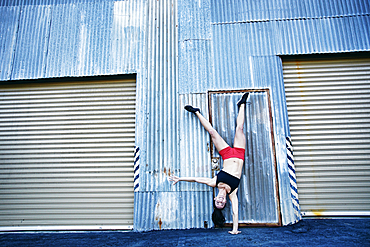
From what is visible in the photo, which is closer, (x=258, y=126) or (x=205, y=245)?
(x=205, y=245)

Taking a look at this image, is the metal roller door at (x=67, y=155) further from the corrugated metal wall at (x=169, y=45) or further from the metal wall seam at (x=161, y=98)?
the metal wall seam at (x=161, y=98)

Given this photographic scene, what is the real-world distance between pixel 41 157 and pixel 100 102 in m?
2.41

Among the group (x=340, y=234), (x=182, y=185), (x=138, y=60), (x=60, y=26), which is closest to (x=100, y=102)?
(x=138, y=60)

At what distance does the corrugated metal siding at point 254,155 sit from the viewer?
5441 millimetres

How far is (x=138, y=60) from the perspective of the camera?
6.50 meters

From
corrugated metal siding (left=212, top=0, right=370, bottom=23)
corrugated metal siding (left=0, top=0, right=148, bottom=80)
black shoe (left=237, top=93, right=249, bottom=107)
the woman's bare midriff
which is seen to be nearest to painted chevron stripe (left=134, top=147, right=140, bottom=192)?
the woman's bare midriff

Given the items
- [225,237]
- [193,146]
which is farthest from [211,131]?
[225,237]

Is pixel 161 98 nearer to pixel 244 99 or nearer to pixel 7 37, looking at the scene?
pixel 244 99

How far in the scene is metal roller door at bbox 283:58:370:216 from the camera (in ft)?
18.8

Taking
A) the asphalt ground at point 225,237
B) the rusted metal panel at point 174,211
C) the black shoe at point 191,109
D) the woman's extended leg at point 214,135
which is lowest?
the asphalt ground at point 225,237

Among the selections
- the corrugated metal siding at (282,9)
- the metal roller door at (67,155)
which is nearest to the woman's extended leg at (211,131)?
the metal roller door at (67,155)

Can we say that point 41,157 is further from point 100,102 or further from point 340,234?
point 340,234

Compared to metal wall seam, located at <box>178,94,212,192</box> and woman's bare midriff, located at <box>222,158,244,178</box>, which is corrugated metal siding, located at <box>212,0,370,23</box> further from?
woman's bare midriff, located at <box>222,158,244,178</box>

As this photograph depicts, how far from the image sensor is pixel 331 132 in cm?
607
